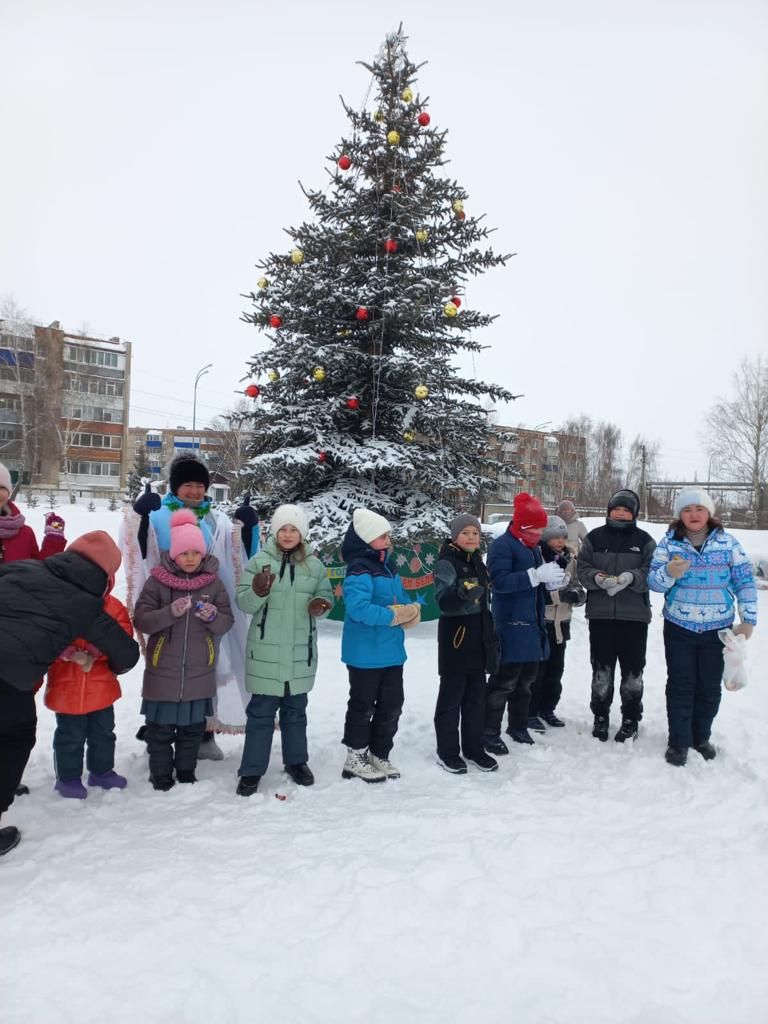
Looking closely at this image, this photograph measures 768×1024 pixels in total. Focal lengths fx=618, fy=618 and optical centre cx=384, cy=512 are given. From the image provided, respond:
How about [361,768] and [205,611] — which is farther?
[361,768]

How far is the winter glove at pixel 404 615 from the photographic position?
4.25 metres

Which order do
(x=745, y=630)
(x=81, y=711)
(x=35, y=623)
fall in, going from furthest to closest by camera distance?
(x=745, y=630) → (x=81, y=711) → (x=35, y=623)

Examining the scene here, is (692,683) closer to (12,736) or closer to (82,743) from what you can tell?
(82,743)

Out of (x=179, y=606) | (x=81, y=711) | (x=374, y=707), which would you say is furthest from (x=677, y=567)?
(x=81, y=711)

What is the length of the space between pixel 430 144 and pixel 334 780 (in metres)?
8.73

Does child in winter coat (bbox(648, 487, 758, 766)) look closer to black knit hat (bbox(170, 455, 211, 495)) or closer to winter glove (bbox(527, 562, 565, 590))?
winter glove (bbox(527, 562, 565, 590))

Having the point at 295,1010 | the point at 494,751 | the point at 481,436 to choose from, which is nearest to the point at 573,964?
the point at 295,1010

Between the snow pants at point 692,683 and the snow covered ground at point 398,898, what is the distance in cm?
26

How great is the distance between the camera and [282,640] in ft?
13.8

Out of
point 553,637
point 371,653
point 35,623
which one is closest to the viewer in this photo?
point 35,623

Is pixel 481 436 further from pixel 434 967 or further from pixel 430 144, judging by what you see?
pixel 434 967

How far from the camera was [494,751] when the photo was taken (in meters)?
4.92

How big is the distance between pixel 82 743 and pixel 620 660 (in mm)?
4148

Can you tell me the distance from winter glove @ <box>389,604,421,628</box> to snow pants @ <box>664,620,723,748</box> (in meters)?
2.17
